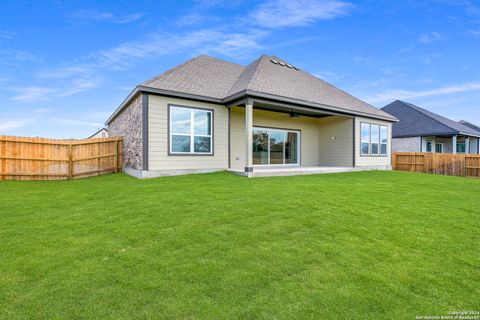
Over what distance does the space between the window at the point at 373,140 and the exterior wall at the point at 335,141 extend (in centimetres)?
88

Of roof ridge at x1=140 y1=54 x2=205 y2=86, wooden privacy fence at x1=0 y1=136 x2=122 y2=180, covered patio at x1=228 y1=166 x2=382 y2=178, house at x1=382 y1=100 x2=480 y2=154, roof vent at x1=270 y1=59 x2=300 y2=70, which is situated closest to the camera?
roof ridge at x1=140 y1=54 x2=205 y2=86

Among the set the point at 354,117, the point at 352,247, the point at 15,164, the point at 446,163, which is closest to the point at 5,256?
the point at 352,247

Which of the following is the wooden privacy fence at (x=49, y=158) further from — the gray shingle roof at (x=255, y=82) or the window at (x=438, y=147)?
the window at (x=438, y=147)

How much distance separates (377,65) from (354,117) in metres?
7.43

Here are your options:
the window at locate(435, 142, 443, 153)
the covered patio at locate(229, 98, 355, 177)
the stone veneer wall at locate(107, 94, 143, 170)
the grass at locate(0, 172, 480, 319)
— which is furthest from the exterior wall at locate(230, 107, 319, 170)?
the window at locate(435, 142, 443, 153)

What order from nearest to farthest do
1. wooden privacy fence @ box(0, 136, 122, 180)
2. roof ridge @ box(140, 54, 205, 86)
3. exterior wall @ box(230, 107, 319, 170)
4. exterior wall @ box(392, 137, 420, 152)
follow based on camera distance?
roof ridge @ box(140, 54, 205, 86) → wooden privacy fence @ box(0, 136, 122, 180) → exterior wall @ box(230, 107, 319, 170) → exterior wall @ box(392, 137, 420, 152)

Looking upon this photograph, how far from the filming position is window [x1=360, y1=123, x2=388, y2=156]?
553 inches

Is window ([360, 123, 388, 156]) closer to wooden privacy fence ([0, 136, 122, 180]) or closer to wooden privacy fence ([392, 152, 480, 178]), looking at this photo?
wooden privacy fence ([392, 152, 480, 178])

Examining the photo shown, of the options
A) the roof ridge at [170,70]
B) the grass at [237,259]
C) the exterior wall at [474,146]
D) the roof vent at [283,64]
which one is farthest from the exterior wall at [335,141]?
the exterior wall at [474,146]

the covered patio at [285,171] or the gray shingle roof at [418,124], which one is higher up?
the gray shingle roof at [418,124]

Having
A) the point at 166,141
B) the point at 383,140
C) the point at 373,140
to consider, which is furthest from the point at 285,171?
the point at 383,140

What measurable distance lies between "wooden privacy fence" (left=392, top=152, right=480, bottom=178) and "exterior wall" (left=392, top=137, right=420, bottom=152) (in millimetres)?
5537

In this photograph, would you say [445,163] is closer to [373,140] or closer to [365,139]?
[373,140]

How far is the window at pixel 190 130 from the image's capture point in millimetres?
9633
